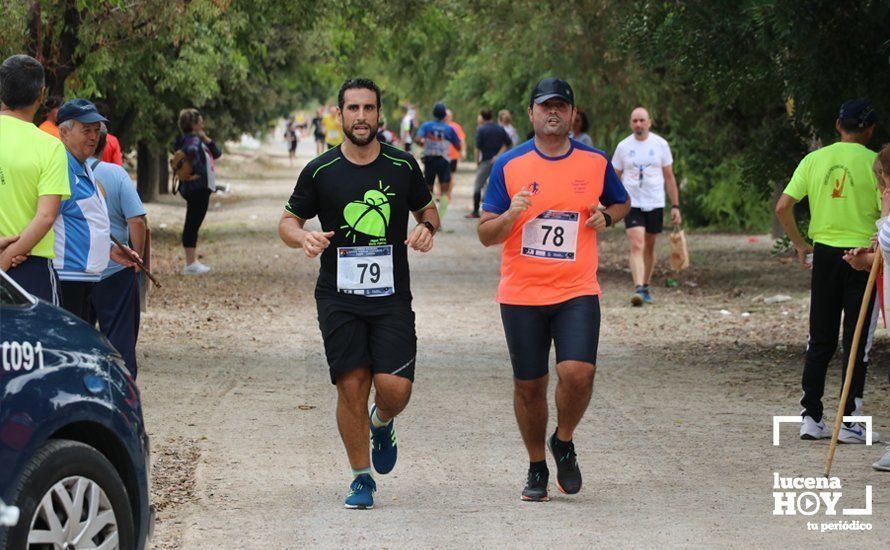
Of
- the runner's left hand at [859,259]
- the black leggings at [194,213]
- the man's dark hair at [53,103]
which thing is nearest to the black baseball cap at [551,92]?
the runner's left hand at [859,259]

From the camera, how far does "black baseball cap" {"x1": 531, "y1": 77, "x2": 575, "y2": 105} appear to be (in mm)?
7695

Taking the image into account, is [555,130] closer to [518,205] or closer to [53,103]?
[518,205]

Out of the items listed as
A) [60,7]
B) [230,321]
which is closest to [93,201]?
[60,7]

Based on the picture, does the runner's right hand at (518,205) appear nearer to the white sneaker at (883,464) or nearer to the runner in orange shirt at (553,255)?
the runner in orange shirt at (553,255)

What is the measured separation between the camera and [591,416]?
10.4 metres

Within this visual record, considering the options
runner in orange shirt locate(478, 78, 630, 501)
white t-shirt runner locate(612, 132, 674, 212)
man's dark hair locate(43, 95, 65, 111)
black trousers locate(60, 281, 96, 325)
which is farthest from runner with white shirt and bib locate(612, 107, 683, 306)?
runner in orange shirt locate(478, 78, 630, 501)

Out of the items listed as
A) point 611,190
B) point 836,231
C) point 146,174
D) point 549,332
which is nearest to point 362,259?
point 549,332

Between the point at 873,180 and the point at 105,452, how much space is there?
5381mm

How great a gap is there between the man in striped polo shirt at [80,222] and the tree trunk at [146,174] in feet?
92.6

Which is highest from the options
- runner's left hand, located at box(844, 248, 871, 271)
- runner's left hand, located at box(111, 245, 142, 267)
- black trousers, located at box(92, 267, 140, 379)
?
runner's left hand, located at box(844, 248, 871, 271)

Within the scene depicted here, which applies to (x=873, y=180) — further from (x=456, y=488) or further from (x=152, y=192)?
(x=152, y=192)

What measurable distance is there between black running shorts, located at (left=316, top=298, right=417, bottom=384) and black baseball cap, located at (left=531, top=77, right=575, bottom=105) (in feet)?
3.96

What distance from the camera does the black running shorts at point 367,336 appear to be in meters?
7.61

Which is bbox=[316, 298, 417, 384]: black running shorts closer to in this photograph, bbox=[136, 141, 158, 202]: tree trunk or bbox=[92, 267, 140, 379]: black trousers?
bbox=[92, 267, 140, 379]: black trousers
